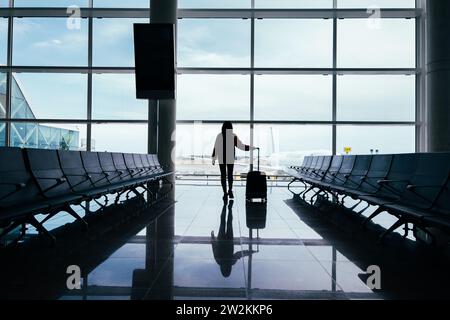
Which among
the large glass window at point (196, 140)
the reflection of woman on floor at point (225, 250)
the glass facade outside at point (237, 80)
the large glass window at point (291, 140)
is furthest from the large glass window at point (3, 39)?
the reflection of woman on floor at point (225, 250)

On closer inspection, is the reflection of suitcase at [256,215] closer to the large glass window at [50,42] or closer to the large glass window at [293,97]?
the large glass window at [293,97]

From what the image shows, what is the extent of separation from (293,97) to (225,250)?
24.5ft

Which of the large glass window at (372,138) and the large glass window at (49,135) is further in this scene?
the large glass window at (49,135)

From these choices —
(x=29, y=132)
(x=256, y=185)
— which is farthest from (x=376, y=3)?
(x=29, y=132)

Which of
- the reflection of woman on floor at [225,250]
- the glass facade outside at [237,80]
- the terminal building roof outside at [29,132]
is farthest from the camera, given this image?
the terminal building roof outside at [29,132]

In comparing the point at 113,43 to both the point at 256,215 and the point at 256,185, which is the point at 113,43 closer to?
the point at 256,185

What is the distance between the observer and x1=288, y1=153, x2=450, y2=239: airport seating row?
280 centimetres

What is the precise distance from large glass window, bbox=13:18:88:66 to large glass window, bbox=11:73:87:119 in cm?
40

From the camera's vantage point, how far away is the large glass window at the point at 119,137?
9773 millimetres

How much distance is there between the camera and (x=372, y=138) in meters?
9.57

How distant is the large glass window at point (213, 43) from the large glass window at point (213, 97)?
16.5 inches

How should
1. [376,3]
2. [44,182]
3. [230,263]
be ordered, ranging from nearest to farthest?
[230,263], [44,182], [376,3]
